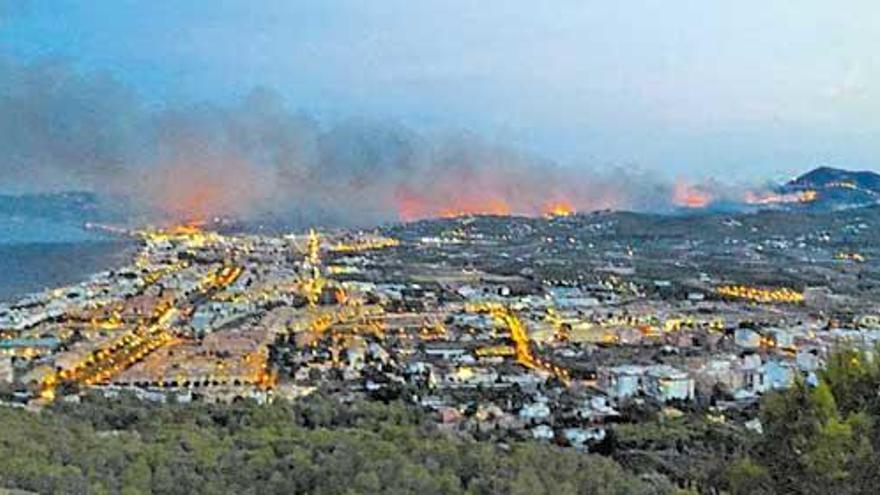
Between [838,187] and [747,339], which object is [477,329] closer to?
[747,339]

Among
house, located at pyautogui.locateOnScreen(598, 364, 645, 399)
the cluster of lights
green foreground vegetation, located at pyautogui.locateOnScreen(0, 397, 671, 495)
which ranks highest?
green foreground vegetation, located at pyautogui.locateOnScreen(0, 397, 671, 495)

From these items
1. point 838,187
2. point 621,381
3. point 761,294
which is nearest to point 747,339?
point 621,381

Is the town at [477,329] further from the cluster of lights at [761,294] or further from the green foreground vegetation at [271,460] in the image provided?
the green foreground vegetation at [271,460]

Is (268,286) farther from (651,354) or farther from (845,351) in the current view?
(845,351)

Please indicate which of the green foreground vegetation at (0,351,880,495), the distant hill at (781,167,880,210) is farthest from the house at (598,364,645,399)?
the distant hill at (781,167,880,210)

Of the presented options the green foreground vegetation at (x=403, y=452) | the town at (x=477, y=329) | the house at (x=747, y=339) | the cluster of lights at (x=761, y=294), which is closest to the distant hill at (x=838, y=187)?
the town at (x=477, y=329)

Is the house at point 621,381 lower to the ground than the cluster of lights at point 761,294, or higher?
higher

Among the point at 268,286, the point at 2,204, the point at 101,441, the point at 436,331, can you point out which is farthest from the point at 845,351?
the point at 2,204

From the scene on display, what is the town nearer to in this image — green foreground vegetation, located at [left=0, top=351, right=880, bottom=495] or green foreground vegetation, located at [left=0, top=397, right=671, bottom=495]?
green foreground vegetation, located at [left=0, top=351, right=880, bottom=495]
